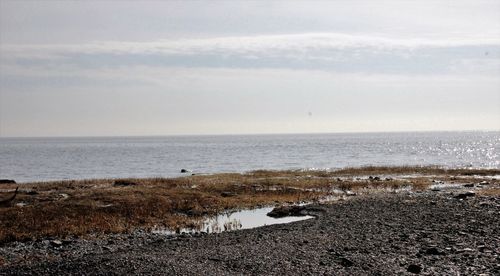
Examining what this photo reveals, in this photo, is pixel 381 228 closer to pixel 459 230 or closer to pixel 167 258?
pixel 459 230

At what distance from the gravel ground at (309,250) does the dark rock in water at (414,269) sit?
0.13 feet

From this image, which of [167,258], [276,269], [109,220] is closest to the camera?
[276,269]

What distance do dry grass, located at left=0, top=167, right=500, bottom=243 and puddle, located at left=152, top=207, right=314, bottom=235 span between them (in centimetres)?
113

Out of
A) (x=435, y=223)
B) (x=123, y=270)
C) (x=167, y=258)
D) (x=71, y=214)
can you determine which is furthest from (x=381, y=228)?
(x=71, y=214)

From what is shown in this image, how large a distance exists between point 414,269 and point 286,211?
17.2 metres

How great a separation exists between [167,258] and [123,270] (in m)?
2.53

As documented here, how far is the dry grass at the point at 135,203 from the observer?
2945 centimetres

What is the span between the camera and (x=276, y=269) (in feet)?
65.0

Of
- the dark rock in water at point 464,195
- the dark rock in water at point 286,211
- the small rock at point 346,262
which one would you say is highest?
the small rock at point 346,262

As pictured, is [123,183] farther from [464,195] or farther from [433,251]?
[433,251]

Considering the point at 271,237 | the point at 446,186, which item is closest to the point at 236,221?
the point at 271,237

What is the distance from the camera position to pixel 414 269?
19.1 m

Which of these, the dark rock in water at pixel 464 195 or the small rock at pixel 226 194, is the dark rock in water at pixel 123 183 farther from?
the dark rock in water at pixel 464 195

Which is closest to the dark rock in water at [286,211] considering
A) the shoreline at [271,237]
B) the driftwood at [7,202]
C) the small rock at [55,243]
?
the shoreline at [271,237]
